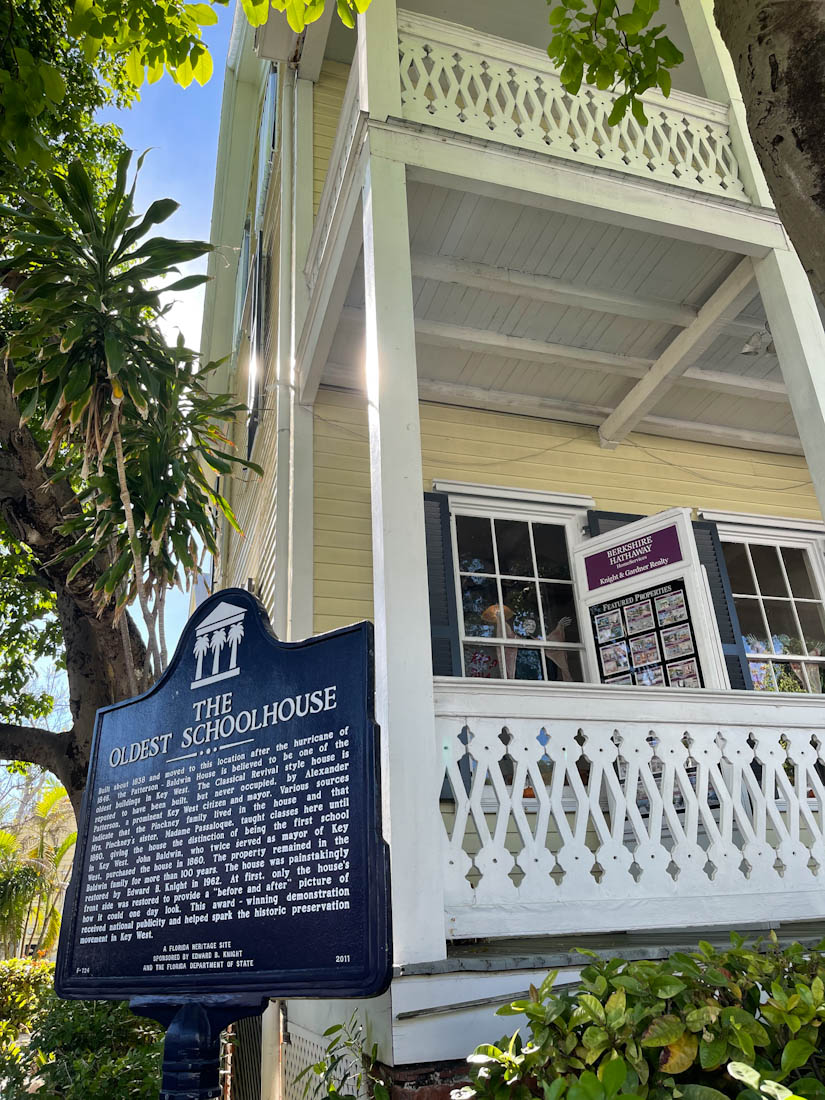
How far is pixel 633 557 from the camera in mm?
7113

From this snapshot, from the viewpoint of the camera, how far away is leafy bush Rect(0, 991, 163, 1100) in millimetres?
4891

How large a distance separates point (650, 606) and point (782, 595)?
234 centimetres

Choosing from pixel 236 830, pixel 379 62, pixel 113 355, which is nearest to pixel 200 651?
pixel 236 830

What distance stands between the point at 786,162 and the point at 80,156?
10.4 m

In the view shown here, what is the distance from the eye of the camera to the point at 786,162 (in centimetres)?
192

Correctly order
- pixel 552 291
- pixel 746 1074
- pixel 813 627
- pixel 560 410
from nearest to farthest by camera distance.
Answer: pixel 746 1074, pixel 552 291, pixel 560 410, pixel 813 627

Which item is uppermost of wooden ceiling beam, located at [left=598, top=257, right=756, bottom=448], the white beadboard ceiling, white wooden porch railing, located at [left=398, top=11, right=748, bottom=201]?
white wooden porch railing, located at [left=398, top=11, right=748, bottom=201]

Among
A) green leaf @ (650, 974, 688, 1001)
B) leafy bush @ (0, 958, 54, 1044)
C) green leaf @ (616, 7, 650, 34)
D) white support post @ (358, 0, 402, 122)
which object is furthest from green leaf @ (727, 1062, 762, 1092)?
leafy bush @ (0, 958, 54, 1044)

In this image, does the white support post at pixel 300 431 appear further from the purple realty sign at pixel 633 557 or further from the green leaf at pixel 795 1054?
the green leaf at pixel 795 1054

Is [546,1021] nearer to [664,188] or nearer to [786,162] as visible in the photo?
[786,162]

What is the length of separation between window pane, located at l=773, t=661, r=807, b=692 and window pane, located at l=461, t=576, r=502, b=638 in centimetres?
287

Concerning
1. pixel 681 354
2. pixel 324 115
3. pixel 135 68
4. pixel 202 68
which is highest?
pixel 324 115

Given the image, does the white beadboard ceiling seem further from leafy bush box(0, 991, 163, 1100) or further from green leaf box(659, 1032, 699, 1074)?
leafy bush box(0, 991, 163, 1100)

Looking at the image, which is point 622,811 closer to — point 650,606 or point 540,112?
point 650,606
